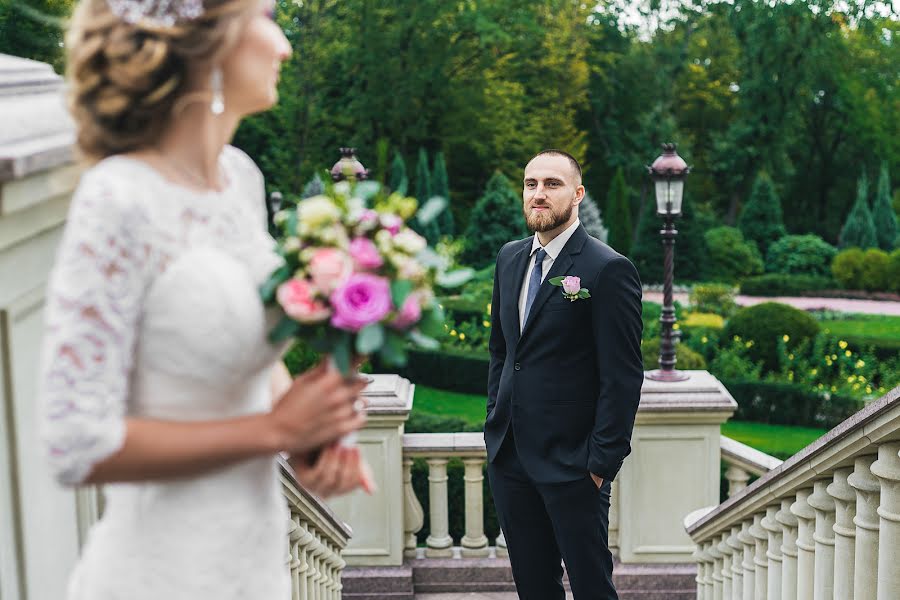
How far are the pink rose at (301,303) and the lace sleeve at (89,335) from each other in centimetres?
20

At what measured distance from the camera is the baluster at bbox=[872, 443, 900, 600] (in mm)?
2607

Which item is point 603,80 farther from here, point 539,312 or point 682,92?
point 539,312

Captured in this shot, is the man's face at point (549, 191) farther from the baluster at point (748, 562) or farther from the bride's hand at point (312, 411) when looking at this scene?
the bride's hand at point (312, 411)

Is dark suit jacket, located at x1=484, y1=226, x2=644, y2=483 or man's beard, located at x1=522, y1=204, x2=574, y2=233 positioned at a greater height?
man's beard, located at x1=522, y1=204, x2=574, y2=233

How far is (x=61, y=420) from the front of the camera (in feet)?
4.21

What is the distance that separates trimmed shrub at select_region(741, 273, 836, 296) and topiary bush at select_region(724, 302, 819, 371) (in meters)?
9.80

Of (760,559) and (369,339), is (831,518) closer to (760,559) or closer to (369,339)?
(760,559)

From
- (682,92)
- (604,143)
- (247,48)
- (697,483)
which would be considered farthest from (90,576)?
(682,92)

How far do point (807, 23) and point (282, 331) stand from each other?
3148 centimetres

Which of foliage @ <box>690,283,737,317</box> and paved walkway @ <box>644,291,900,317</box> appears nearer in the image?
foliage @ <box>690,283,737,317</box>

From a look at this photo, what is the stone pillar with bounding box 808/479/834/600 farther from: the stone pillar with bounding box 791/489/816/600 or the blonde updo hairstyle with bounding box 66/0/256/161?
the blonde updo hairstyle with bounding box 66/0/256/161

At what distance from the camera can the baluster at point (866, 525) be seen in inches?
109

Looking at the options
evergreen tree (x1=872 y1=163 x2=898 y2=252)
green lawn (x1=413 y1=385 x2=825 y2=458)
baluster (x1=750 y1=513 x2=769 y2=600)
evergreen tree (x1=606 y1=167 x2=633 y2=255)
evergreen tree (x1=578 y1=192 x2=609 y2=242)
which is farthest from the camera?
evergreen tree (x1=872 y1=163 x2=898 y2=252)

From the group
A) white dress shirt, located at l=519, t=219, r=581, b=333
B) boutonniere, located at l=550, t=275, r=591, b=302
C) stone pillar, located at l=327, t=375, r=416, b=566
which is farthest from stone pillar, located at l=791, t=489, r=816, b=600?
stone pillar, located at l=327, t=375, r=416, b=566
